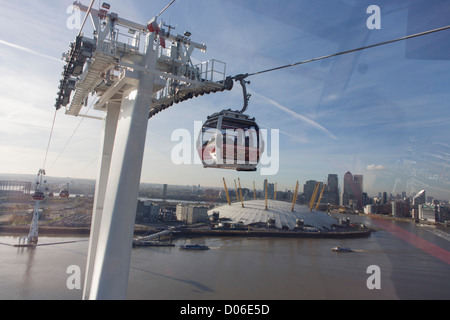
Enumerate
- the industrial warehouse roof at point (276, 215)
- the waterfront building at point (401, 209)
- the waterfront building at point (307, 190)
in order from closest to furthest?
the industrial warehouse roof at point (276, 215), the waterfront building at point (401, 209), the waterfront building at point (307, 190)

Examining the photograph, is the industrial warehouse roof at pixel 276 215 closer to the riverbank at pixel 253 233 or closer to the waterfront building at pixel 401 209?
the riverbank at pixel 253 233

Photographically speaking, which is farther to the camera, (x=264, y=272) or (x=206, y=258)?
(x=206, y=258)

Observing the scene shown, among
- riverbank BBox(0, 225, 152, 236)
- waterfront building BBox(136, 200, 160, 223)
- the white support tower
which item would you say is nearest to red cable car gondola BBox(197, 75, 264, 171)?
the white support tower

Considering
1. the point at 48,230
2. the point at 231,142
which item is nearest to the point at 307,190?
the point at 48,230

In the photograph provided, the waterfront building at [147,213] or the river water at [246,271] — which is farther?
the waterfront building at [147,213]

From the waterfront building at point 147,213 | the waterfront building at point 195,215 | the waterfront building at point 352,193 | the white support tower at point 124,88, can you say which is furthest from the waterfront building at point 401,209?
the white support tower at point 124,88
